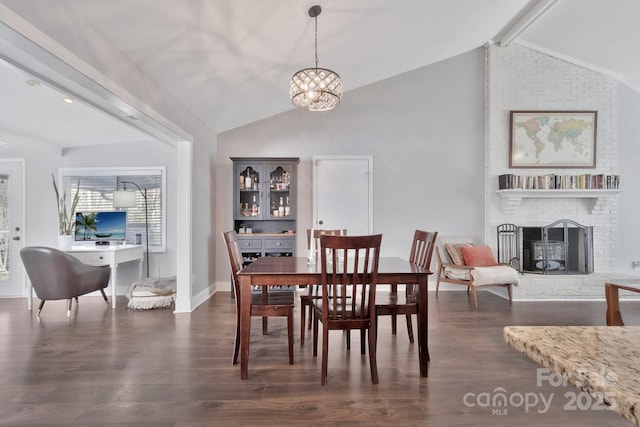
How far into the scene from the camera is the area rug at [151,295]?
403cm

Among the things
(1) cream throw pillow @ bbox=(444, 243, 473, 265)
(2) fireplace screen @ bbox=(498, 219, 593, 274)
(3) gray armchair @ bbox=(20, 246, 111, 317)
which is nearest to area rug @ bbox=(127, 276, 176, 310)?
(3) gray armchair @ bbox=(20, 246, 111, 317)

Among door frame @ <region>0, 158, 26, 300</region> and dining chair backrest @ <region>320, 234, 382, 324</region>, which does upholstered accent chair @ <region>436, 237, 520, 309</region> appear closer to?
dining chair backrest @ <region>320, 234, 382, 324</region>

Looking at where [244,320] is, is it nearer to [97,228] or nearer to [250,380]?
[250,380]

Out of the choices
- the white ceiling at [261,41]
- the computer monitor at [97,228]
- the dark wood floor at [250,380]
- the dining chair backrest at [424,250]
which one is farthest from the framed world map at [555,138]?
the computer monitor at [97,228]

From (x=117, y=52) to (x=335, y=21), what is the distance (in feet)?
6.39

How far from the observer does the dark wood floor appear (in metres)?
1.88

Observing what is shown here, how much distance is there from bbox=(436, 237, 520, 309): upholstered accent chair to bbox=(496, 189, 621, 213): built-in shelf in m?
0.81

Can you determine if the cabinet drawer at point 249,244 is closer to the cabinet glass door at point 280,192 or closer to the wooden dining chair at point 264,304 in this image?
the cabinet glass door at point 280,192

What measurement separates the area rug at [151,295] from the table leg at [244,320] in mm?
2325

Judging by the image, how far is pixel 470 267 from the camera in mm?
4359

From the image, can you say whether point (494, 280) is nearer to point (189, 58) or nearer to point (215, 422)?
point (215, 422)

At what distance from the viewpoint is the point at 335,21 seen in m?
3.21

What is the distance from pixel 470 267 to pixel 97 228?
5.26 m

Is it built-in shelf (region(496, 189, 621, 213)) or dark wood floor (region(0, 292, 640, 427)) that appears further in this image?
built-in shelf (region(496, 189, 621, 213))
